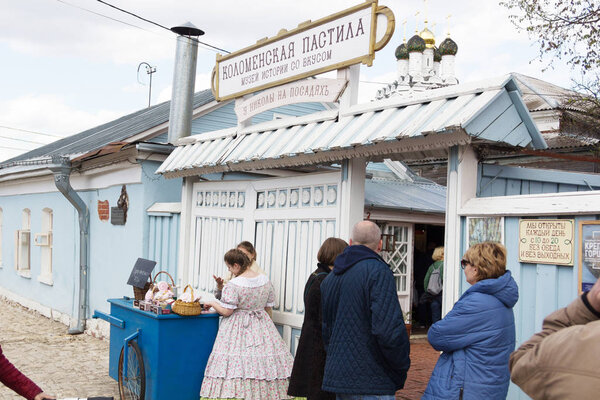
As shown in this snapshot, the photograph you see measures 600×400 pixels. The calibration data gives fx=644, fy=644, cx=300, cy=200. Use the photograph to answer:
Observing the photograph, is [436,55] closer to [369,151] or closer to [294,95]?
[294,95]

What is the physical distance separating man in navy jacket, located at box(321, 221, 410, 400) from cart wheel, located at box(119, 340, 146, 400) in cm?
270

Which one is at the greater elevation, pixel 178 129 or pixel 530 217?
pixel 178 129

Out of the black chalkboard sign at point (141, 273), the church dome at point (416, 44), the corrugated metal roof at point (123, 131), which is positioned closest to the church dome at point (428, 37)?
the church dome at point (416, 44)

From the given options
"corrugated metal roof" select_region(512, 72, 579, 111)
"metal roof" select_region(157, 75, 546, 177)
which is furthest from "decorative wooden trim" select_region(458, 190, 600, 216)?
"corrugated metal roof" select_region(512, 72, 579, 111)

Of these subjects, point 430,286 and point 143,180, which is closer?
point 143,180

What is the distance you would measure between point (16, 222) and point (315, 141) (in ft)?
38.1

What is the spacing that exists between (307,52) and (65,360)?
562 centimetres

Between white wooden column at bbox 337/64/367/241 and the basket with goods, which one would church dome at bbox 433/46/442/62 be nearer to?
white wooden column at bbox 337/64/367/241

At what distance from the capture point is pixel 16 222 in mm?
15102

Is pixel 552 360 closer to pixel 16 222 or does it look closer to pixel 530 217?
pixel 530 217

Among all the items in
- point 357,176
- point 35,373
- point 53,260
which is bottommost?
point 35,373

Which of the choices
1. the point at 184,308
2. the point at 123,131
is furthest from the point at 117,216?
the point at 123,131

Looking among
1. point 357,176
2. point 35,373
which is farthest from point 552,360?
point 35,373

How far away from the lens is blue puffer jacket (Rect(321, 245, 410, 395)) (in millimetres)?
3914
